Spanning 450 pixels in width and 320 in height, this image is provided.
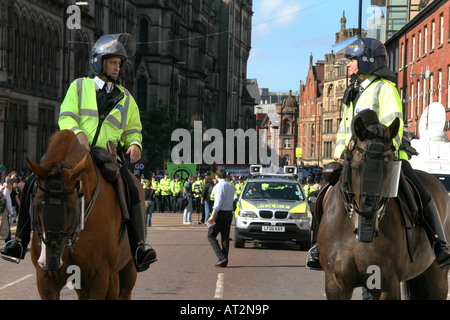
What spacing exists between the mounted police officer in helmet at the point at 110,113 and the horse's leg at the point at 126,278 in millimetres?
145

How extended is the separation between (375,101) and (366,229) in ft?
5.34

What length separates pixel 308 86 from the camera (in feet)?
586

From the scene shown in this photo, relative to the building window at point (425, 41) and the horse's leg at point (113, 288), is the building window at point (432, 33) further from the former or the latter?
the horse's leg at point (113, 288)

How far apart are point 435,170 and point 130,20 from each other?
45343 millimetres

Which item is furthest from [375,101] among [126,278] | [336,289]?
[126,278]

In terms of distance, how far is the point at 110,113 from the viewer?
761 centimetres

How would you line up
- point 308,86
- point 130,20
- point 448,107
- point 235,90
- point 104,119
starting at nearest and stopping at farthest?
point 104,119 → point 448,107 → point 130,20 → point 235,90 → point 308,86

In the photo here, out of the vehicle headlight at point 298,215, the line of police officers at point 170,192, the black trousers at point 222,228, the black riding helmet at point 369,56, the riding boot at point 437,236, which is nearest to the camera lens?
the riding boot at point 437,236

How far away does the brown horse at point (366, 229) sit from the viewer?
6.56 m

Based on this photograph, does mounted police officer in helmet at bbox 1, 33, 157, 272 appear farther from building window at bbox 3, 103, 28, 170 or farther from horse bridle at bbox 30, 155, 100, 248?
building window at bbox 3, 103, 28, 170

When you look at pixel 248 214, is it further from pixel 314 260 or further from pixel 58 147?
pixel 58 147

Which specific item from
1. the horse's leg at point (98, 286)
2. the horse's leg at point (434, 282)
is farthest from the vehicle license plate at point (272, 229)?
the horse's leg at point (98, 286)
